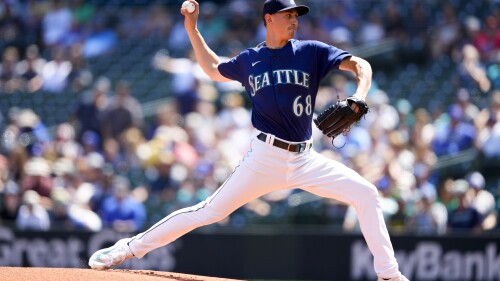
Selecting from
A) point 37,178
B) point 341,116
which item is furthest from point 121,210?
point 341,116

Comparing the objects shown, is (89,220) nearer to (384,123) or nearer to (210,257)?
(210,257)

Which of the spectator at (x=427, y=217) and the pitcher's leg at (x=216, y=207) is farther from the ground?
the pitcher's leg at (x=216, y=207)

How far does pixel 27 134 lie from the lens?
13773 millimetres

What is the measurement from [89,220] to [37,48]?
5285 millimetres

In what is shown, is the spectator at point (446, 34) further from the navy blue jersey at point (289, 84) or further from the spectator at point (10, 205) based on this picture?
the navy blue jersey at point (289, 84)

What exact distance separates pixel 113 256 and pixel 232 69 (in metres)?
1.48

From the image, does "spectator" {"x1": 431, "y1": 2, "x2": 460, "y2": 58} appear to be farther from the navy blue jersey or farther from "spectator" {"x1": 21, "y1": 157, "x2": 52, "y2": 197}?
the navy blue jersey

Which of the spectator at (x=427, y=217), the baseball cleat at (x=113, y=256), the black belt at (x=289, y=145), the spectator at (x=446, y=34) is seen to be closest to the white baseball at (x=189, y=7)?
the black belt at (x=289, y=145)

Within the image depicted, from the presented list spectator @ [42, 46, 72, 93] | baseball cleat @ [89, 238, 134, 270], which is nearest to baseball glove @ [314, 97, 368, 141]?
baseball cleat @ [89, 238, 134, 270]

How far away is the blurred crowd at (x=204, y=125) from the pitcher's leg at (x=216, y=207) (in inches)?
205

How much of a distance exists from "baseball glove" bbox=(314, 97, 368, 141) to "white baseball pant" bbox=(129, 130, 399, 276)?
0.28m

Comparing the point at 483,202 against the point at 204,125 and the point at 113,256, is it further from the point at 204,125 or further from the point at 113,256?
the point at 113,256

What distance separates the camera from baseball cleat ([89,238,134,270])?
6.54m

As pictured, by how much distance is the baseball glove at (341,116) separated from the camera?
19.5 ft
